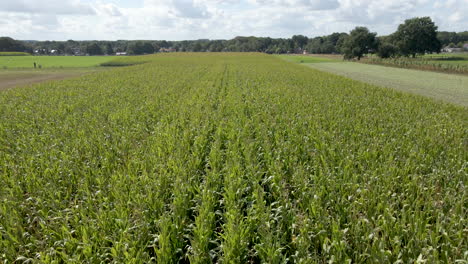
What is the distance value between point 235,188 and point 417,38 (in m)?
114

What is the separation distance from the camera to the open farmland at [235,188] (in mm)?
4809

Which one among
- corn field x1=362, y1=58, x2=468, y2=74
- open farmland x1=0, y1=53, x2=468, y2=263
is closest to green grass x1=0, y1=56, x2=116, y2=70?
open farmland x1=0, y1=53, x2=468, y2=263

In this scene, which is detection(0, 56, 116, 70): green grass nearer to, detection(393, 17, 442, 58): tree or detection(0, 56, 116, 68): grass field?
detection(0, 56, 116, 68): grass field

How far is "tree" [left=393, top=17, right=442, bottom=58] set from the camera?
9969 centimetres

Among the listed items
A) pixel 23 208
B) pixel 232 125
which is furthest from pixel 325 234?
pixel 232 125

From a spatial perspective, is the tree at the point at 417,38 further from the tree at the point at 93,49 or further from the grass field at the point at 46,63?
the tree at the point at 93,49

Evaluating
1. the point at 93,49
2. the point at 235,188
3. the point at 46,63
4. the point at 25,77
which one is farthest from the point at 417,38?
the point at 93,49

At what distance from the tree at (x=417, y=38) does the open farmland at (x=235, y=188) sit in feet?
322

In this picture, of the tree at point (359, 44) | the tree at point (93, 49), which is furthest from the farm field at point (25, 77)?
the tree at point (93, 49)

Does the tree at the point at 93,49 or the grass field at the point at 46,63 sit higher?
the tree at the point at 93,49

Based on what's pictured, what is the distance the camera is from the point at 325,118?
44.6 feet

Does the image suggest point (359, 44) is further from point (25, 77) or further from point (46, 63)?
point (46, 63)

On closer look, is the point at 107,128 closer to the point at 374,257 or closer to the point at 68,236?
the point at 68,236

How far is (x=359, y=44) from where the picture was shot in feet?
330
